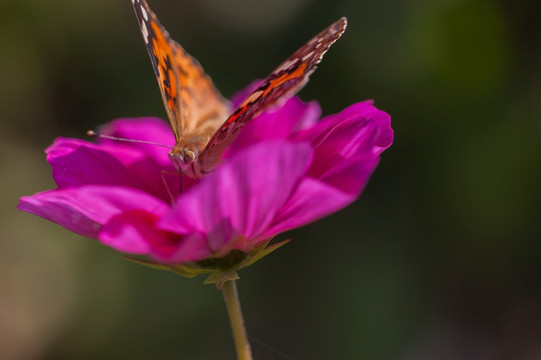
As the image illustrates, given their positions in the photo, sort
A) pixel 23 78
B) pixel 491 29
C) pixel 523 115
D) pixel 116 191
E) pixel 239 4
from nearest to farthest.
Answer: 1. pixel 116 191
2. pixel 523 115
3. pixel 491 29
4. pixel 23 78
5. pixel 239 4

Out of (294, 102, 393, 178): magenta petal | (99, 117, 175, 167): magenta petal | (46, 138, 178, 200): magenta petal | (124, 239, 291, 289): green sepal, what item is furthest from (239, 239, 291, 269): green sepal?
(99, 117, 175, 167): magenta petal

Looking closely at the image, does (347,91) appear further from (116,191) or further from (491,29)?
(116,191)

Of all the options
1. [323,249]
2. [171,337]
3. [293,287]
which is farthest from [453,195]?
[171,337]

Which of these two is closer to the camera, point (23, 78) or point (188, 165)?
point (188, 165)

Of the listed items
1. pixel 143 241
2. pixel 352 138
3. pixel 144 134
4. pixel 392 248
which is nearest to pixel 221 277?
pixel 143 241

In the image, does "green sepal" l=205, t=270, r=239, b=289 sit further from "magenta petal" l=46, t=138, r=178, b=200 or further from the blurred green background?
the blurred green background

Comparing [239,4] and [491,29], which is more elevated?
[239,4]

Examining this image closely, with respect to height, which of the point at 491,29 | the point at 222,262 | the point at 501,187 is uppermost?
the point at 222,262
